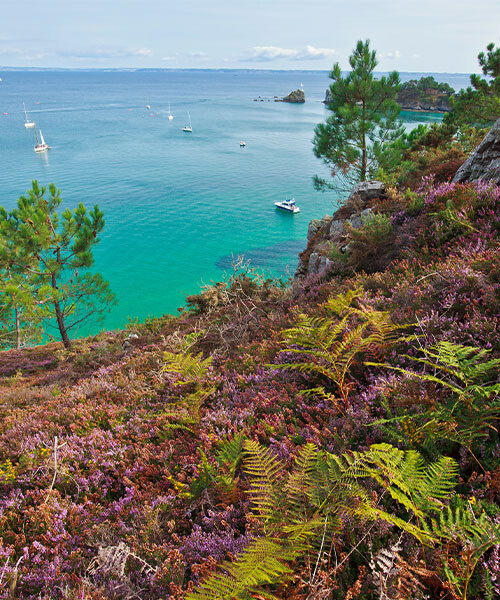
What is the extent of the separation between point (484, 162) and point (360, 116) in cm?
1406

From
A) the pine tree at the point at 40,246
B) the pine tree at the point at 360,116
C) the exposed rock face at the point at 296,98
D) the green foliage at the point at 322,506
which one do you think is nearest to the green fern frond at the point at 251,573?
the green foliage at the point at 322,506

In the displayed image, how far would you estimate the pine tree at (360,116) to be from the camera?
1964 centimetres

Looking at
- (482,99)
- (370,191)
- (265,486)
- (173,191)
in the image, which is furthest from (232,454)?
(173,191)

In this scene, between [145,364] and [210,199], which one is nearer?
[145,364]

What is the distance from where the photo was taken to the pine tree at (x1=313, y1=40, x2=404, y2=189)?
64.4ft

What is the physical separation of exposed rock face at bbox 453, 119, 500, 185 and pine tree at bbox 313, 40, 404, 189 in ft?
37.1

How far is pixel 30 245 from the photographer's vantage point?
1402cm

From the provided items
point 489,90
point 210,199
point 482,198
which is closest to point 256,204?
point 210,199

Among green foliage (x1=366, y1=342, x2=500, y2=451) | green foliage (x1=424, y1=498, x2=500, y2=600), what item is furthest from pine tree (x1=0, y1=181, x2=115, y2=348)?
green foliage (x1=424, y1=498, x2=500, y2=600)

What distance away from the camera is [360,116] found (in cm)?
2055

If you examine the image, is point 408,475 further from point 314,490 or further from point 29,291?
point 29,291

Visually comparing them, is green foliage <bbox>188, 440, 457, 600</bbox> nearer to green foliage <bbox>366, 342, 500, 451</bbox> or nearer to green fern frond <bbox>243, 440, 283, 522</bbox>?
green fern frond <bbox>243, 440, 283, 522</bbox>

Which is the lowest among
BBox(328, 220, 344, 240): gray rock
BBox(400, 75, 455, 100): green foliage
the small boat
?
BBox(328, 220, 344, 240): gray rock

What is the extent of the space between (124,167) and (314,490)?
70397 millimetres
